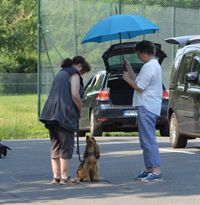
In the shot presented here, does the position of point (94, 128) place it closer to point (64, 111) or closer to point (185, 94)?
point (185, 94)

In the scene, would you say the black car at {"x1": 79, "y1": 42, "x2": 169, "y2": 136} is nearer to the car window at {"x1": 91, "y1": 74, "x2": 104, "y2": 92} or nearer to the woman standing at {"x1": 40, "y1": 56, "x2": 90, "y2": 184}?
the car window at {"x1": 91, "y1": 74, "x2": 104, "y2": 92}

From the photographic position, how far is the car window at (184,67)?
15.9 m

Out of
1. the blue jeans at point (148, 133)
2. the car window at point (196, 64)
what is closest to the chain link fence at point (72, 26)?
the car window at point (196, 64)

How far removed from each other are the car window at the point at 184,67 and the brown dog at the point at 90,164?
→ 515 centimetres

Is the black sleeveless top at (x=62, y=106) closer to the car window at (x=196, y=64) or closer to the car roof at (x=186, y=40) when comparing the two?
the car window at (x=196, y=64)

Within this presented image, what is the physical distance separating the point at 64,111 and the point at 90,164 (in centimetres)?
88

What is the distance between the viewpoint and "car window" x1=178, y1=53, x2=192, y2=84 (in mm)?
15852

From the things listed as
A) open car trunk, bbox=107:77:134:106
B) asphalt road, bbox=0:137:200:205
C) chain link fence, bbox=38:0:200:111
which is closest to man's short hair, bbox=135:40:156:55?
asphalt road, bbox=0:137:200:205

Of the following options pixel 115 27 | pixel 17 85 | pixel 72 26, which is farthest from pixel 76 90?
pixel 17 85

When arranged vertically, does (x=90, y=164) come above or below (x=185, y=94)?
below

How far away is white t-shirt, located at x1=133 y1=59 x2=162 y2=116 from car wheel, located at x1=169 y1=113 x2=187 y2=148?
16.0 feet

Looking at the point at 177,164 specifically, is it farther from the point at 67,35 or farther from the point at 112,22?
the point at 67,35

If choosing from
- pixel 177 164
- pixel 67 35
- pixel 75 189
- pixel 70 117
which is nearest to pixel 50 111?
pixel 70 117

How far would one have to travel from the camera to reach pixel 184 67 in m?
16.1
